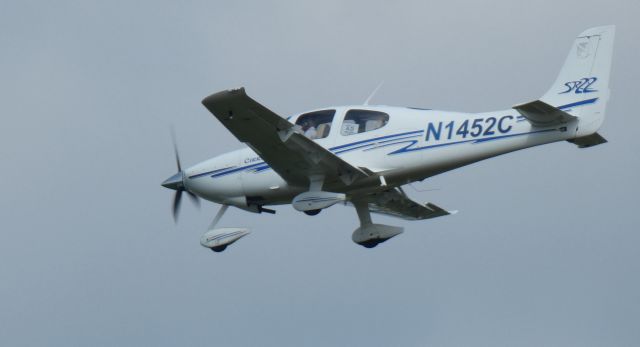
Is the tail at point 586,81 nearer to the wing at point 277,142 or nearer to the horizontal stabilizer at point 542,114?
the horizontal stabilizer at point 542,114

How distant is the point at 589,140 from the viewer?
23.6 m

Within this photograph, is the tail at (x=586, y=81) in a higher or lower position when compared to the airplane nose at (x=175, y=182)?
higher

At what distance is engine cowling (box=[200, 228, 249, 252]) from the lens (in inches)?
1008

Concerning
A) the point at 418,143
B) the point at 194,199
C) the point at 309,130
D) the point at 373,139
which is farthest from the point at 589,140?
the point at 194,199

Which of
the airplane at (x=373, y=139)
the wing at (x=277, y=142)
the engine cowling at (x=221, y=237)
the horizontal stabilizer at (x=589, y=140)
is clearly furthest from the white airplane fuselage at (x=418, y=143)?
the engine cowling at (x=221, y=237)

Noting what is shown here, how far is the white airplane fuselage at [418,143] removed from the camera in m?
23.8

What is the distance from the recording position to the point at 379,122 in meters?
24.7

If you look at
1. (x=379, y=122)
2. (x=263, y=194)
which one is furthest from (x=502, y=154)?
(x=263, y=194)

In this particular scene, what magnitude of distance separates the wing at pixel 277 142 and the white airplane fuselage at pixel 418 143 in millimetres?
318

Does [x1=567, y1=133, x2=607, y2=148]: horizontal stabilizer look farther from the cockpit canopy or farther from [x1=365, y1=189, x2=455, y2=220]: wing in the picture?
[x1=365, y1=189, x2=455, y2=220]: wing

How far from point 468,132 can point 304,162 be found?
8.39 feet

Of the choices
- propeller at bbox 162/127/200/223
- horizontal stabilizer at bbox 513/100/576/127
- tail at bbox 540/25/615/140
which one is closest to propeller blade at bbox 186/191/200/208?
propeller at bbox 162/127/200/223

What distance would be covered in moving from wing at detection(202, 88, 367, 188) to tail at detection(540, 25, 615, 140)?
3.31 metres

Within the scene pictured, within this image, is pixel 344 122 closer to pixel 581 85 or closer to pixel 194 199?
pixel 194 199
